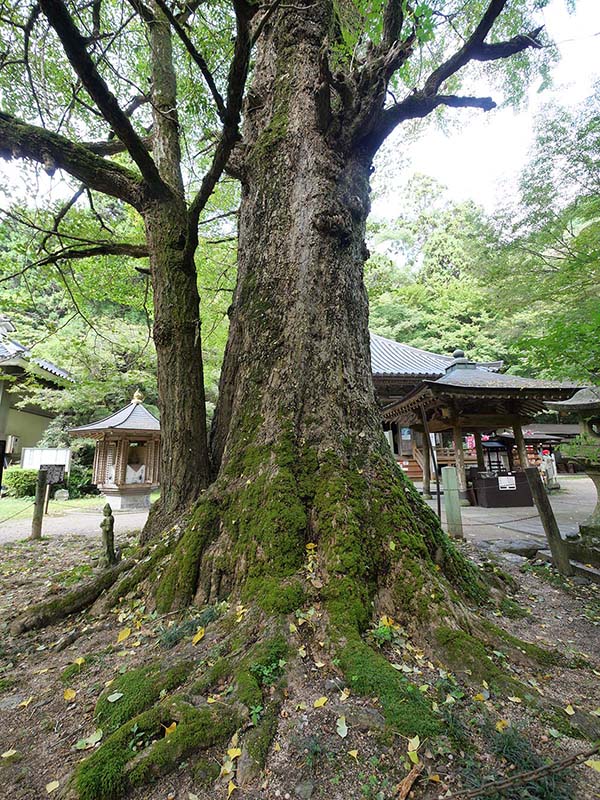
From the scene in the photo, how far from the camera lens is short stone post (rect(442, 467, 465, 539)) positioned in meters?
5.07

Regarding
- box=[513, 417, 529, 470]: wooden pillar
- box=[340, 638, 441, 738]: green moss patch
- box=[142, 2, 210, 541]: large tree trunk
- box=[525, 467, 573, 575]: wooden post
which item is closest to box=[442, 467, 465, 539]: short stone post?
box=[525, 467, 573, 575]: wooden post

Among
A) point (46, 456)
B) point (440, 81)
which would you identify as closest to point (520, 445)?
point (440, 81)

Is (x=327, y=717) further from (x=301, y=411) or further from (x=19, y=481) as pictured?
(x=19, y=481)

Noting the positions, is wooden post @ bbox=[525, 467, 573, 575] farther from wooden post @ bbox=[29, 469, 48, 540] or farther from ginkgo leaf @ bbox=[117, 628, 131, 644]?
wooden post @ bbox=[29, 469, 48, 540]

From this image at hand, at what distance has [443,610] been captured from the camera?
6.21ft

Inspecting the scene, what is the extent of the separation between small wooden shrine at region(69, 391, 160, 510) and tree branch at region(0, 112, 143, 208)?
8.43 metres

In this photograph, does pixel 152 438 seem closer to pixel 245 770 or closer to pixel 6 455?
pixel 6 455

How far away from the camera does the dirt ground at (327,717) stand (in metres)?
1.18

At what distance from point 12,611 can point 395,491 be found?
3.22 meters

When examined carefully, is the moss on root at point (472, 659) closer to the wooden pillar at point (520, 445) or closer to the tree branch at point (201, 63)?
the tree branch at point (201, 63)

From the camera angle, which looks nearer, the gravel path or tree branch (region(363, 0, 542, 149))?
tree branch (region(363, 0, 542, 149))

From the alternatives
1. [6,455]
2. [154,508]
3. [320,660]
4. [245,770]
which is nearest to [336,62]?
[154,508]

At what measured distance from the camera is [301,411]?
8.33ft

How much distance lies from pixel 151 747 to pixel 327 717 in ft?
2.07
